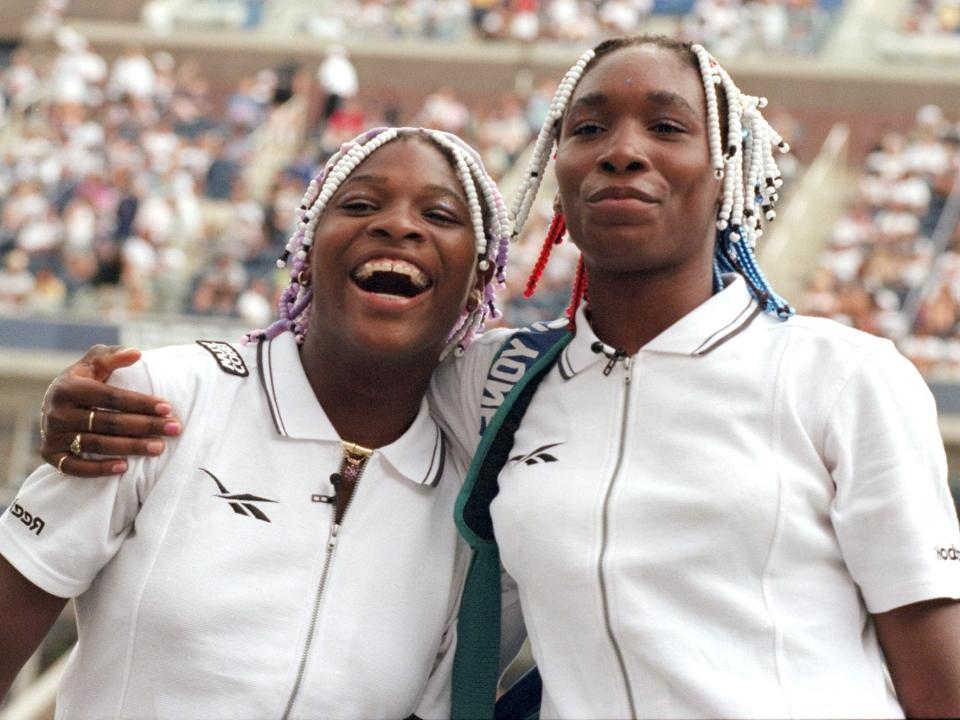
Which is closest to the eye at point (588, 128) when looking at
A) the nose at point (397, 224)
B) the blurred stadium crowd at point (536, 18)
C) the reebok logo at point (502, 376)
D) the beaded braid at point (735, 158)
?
the beaded braid at point (735, 158)

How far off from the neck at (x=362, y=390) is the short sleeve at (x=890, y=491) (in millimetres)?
927

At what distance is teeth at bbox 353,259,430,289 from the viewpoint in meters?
3.10

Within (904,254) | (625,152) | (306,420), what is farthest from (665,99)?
(904,254)

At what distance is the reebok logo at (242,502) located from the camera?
3004mm

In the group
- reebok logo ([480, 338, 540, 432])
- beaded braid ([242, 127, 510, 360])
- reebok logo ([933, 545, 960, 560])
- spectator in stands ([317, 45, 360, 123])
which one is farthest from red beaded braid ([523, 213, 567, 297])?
spectator in stands ([317, 45, 360, 123])

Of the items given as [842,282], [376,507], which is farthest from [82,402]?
[842,282]

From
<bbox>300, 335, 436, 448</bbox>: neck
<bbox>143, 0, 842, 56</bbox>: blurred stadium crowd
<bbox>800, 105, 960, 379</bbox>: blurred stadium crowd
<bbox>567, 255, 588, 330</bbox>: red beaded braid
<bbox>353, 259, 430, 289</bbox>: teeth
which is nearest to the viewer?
<bbox>353, 259, 430, 289</bbox>: teeth

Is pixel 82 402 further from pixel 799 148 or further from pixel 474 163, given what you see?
pixel 799 148

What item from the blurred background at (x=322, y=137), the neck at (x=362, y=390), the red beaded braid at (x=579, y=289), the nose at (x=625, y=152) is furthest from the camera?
the blurred background at (x=322, y=137)

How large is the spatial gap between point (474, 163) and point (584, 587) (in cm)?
100

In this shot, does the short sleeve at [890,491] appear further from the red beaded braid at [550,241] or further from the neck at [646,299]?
the red beaded braid at [550,241]

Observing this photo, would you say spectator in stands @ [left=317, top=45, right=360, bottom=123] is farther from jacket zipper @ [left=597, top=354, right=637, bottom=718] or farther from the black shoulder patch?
jacket zipper @ [left=597, top=354, right=637, bottom=718]

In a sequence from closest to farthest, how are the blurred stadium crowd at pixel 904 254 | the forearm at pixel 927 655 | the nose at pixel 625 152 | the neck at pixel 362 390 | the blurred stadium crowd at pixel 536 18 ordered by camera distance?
the forearm at pixel 927 655
the nose at pixel 625 152
the neck at pixel 362 390
the blurred stadium crowd at pixel 904 254
the blurred stadium crowd at pixel 536 18

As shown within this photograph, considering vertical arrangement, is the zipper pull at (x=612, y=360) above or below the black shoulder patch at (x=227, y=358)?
above
